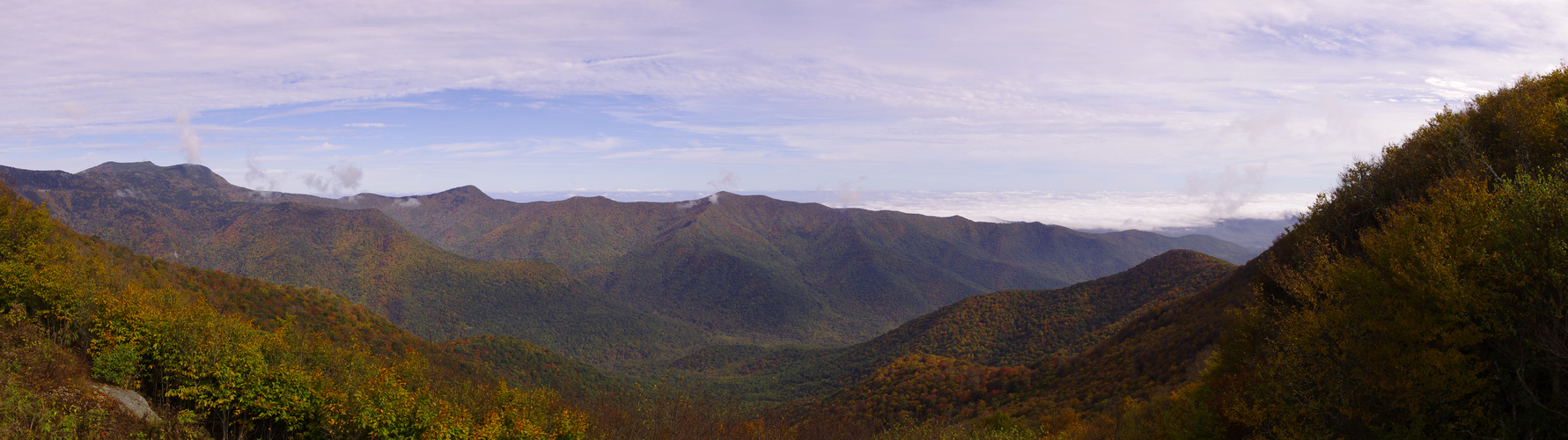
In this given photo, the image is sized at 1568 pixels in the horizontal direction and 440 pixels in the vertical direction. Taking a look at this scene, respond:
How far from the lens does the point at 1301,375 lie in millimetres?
20656

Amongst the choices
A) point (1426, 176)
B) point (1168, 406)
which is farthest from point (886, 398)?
point (1426, 176)

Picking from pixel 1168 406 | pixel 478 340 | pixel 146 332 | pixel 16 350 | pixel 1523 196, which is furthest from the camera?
pixel 478 340

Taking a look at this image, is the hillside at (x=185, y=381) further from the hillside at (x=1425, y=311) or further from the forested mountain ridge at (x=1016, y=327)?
the forested mountain ridge at (x=1016, y=327)

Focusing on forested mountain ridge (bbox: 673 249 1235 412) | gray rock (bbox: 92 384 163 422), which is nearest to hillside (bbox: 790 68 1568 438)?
gray rock (bbox: 92 384 163 422)

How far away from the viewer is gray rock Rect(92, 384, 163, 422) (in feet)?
58.6

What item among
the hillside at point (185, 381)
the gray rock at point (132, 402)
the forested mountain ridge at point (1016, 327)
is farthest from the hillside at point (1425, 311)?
the forested mountain ridge at point (1016, 327)

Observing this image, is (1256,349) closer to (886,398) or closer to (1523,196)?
(1523,196)

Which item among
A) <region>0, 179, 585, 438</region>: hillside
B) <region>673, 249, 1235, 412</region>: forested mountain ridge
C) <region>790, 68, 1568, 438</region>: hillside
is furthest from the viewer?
<region>673, 249, 1235, 412</region>: forested mountain ridge

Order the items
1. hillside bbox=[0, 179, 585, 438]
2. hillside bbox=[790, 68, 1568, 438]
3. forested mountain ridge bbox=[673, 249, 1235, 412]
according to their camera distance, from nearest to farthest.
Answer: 1. hillside bbox=[790, 68, 1568, 438]
2. hillside bbox=[0, 179, 585, 438]
3. forested mountain ridge bbox=[673, 249, 1235, 412]

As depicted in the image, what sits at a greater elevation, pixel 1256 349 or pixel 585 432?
pixel 1256 349

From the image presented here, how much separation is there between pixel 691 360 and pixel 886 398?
13073cm

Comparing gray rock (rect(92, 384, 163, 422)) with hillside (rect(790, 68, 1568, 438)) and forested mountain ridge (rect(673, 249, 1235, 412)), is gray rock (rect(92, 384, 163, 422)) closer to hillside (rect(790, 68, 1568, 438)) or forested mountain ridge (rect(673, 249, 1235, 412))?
hillside (rect(790, 68, 1568, 438))

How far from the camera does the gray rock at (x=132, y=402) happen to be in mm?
17859

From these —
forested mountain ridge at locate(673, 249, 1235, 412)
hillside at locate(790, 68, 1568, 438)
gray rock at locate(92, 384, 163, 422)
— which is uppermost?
hillside at locate(790, 68, 1568, 438)
